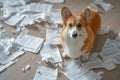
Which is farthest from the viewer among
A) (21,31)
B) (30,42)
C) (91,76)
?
(21,31)

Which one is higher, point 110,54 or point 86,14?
point 86,14

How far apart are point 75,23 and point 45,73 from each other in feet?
1.37

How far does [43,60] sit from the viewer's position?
1.56 metres

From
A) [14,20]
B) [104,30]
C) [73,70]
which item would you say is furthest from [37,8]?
[73,70]

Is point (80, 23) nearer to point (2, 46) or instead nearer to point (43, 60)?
point (43, 60)

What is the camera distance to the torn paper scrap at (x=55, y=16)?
1.85 metres

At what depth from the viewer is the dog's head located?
131cm

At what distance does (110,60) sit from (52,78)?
17.1 inches

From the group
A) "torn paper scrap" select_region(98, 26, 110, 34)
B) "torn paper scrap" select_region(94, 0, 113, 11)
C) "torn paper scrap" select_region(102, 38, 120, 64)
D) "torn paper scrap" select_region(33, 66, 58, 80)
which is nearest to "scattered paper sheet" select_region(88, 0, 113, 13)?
"torn paper scrap" select_region(94, 0, 113, 11)

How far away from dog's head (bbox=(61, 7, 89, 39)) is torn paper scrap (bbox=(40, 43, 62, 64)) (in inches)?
11.3

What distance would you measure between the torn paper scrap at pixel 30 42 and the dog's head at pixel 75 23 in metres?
0.37

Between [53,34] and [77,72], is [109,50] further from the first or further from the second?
[53,34]

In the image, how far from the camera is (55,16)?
1904 millimetres

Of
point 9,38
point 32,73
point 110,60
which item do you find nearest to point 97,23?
point 110,60
